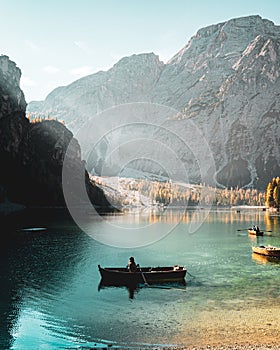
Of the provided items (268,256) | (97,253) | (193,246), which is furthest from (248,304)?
(193,246)

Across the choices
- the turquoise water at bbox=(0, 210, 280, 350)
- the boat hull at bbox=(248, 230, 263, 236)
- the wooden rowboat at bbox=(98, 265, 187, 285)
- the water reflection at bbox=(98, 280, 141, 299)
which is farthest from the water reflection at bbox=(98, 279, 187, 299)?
the boat hull at bbox=(248, 230, 263, 236)

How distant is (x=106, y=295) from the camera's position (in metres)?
46.8

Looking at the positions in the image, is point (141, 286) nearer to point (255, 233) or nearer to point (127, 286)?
point (127, 286)

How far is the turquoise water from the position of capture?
33281 mm

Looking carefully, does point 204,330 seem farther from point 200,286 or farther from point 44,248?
point 44,248

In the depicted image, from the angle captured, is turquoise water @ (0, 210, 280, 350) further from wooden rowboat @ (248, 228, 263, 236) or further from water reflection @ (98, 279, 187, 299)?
wooden rowboat @ (248, 228, 263, 236)

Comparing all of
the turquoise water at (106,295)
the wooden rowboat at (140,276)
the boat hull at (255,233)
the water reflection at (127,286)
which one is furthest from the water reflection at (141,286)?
the boat hull at (255,233)

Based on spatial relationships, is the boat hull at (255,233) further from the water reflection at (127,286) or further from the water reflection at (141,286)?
the water reflection at (127,286)

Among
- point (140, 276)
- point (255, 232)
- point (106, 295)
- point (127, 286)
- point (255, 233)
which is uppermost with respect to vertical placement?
point (255, 232)

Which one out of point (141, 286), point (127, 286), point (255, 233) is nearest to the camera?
point (141, 286)

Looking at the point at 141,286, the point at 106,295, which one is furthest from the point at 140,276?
the point at 106,295

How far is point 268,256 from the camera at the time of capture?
75.8 m

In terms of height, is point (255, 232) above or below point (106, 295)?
above

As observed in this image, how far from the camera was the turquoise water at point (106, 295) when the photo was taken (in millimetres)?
33281
